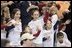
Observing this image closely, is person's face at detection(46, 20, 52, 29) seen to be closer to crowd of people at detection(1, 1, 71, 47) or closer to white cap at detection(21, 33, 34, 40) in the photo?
crowd of people at detection(1, 1, 71, 47)

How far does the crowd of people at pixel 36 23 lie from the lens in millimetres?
1442

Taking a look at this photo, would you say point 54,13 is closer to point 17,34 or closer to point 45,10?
point 45,10

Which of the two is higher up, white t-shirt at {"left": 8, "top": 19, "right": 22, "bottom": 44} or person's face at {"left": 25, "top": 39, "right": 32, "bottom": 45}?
white t-shirt at {"left": 8, "top": 19, "right": 22, "bottom": 44}

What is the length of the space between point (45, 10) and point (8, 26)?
1.09ft

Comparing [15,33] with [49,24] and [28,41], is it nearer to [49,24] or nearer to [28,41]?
[28,41]

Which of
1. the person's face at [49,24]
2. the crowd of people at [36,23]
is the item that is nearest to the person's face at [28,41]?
the crowd of people at [36,23]

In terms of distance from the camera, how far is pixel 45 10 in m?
1.45

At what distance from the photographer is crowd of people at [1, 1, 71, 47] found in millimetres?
1442

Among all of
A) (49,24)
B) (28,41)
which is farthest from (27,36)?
(49,24)

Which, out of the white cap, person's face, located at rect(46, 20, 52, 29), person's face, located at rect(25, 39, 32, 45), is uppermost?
person's face, located at rect(46, 20, 52, 29)

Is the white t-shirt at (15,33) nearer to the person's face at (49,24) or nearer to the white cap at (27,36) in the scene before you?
the white cap at (27,36)

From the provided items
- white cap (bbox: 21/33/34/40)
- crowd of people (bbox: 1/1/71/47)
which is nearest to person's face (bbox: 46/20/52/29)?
crowd of people (bbox: 1/1/71/47)

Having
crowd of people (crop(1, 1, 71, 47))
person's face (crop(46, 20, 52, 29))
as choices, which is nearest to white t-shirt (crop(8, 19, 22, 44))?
crowd of people (crop(1, 1, 71, 47))

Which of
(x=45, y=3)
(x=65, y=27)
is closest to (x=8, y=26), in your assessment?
(x=45, y=3)
